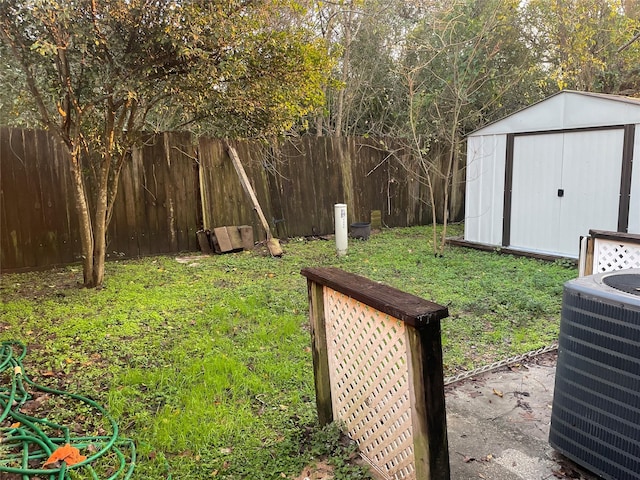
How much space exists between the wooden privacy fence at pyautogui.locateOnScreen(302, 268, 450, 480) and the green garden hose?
0.91m

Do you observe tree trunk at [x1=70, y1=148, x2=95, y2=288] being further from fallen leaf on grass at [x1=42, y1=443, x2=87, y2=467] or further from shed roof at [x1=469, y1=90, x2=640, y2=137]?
shed roof at [x1=469, y1=90, x2=640, y2=137]

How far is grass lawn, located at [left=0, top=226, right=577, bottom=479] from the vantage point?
2109mm

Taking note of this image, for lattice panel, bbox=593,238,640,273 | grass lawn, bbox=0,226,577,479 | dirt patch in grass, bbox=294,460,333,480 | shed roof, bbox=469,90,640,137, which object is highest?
shed roof, bbox=469,90,640,137

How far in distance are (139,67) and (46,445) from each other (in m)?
2.87

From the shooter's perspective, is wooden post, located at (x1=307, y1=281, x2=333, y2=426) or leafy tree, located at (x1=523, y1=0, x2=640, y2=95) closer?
wooden post, located at (x1=307, y1=281, x2=333, y2=426)

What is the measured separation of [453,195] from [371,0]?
161 inches

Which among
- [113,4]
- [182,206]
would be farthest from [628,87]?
[113,4]

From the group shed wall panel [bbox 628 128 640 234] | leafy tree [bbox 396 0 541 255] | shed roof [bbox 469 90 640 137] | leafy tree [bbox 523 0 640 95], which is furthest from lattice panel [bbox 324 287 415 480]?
leafy tree [bbox 523 0 640 95]

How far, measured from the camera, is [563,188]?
589cm

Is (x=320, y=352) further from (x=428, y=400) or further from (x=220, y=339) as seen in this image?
(x=220, y=339)

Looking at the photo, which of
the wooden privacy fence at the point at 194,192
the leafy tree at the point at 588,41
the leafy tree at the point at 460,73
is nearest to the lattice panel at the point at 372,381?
the wooden privacy fence at the point at 194,192

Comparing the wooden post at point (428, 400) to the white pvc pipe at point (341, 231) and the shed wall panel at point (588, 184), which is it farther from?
the shed wall panel at point (588, 184)

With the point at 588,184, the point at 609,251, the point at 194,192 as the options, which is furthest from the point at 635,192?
the point at 194,192

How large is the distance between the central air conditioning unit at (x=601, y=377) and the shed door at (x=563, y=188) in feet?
13.8
